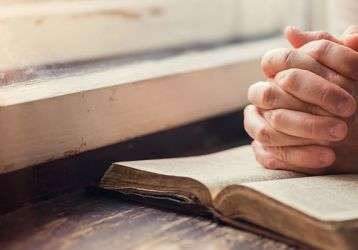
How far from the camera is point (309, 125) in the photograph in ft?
2.05

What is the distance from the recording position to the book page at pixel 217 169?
60 cm

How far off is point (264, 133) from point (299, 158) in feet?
0.16

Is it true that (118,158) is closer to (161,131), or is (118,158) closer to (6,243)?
(161,131)

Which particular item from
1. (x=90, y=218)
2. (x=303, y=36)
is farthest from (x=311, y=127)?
(x=90, y=218)

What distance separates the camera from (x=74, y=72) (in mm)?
791

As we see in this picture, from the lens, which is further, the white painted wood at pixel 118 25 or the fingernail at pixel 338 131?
the white painted wood at pixel 118 25

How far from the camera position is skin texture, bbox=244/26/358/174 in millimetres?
623

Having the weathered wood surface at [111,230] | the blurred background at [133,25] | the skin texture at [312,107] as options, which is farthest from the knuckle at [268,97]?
the blurred background at [133,25]

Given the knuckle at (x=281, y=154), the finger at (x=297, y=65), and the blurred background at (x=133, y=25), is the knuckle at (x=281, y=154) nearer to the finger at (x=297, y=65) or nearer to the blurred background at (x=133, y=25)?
the finger at (x=297, y=65)

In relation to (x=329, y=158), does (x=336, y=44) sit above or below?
above

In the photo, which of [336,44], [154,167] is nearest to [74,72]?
[154,167]

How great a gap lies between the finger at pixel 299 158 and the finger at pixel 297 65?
7 centimetres

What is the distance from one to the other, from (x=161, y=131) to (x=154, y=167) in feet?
0.56

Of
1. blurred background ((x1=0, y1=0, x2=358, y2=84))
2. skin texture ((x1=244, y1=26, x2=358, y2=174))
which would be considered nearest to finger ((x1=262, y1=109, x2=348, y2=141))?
skin texture ((x1=244, y1=26, x2=358, y2=174))
